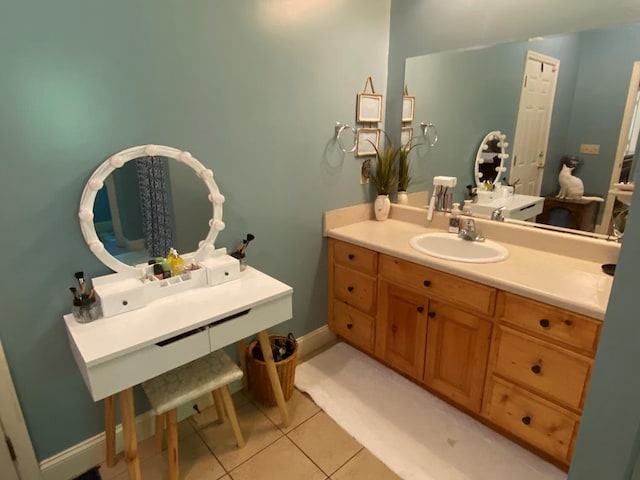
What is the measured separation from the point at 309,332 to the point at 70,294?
4.57 ft

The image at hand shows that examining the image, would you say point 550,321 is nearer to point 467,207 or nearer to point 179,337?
point 467,207

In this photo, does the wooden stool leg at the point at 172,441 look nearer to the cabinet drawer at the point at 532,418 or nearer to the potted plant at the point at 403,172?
the cabinet drawer at the point at 532,418

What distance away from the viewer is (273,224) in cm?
207

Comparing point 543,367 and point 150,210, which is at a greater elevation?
point 150,210

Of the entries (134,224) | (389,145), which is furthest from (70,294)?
(389,145)

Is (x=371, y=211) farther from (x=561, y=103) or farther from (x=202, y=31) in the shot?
(x=202, y=31)

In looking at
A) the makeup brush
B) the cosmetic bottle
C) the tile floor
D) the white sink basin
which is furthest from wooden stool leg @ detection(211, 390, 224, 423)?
the cosmetic bottle

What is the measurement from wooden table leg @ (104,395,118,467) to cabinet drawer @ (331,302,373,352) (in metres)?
1.33

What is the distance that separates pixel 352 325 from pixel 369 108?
137 cm

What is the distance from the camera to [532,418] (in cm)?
160

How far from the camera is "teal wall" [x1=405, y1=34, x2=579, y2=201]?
1790 mm

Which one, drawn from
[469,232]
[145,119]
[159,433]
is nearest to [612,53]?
[469,232]

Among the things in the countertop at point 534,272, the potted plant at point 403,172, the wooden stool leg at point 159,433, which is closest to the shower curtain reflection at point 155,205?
the wooden stool leg at point 159,433

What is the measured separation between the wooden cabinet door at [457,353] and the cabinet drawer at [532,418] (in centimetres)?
8
